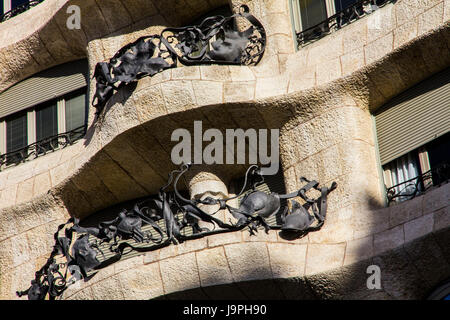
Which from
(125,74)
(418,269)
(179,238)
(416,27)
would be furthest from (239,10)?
(418,269)

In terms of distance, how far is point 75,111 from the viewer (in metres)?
19.7

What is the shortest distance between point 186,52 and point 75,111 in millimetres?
3245

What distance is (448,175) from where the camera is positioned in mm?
15188

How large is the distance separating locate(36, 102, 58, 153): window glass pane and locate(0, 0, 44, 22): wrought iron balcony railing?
2.17 m

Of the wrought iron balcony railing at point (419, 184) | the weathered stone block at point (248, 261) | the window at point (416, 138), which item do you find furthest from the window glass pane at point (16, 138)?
the wrought iron balcony railing at point (419, 184)

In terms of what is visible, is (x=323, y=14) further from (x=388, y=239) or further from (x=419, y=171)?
(x=388, y=239)

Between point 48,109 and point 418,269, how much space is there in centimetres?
814

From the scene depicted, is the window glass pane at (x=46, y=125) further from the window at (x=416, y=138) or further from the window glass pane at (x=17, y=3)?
the window at (x=416, y=138)

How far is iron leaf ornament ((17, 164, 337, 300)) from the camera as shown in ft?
50.2

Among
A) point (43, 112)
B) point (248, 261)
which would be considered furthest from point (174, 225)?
point (43, 112)

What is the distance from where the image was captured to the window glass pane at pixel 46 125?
63.7ft

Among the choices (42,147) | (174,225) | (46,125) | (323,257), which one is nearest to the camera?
(323,257)

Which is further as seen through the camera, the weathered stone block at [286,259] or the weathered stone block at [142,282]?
the weathered stone block at [142,282]

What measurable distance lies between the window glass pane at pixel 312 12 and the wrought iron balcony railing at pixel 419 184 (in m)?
3.49
